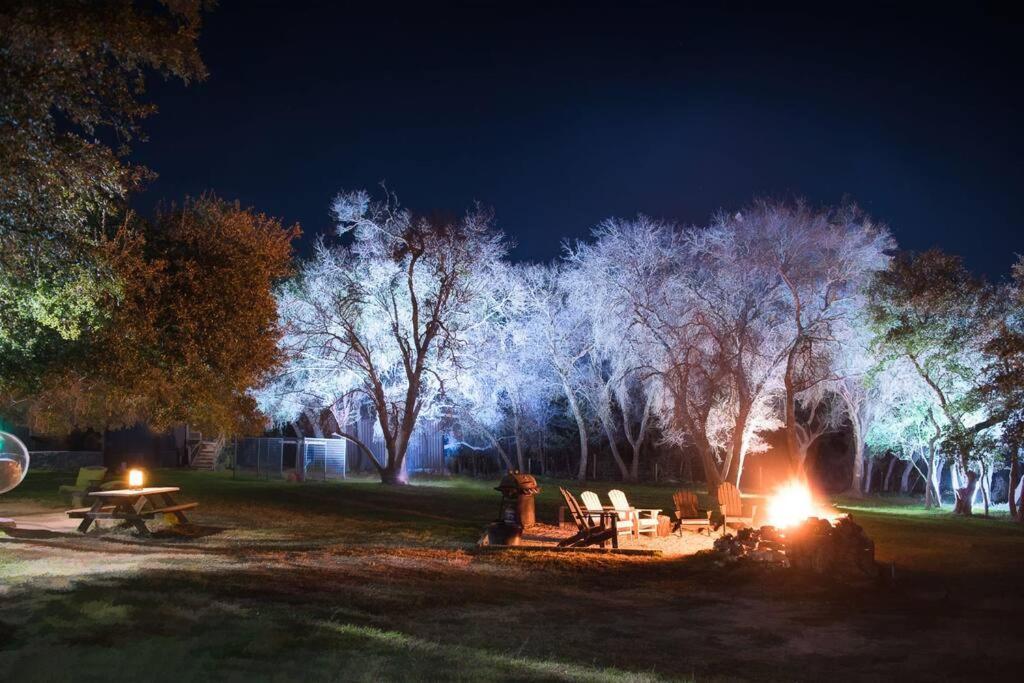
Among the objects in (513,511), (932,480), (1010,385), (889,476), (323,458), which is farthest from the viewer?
(889,476)

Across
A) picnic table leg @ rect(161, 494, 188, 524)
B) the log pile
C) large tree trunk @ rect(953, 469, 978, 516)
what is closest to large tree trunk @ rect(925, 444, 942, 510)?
large tree trunk @ rect(953, 469, 978, 516)

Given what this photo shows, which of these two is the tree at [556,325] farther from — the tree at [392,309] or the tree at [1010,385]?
the tree at [1010,385]

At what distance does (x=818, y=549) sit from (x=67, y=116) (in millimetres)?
10335

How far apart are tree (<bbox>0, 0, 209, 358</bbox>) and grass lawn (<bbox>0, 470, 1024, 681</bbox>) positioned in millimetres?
3460

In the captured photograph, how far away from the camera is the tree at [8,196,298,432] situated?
14008 mm

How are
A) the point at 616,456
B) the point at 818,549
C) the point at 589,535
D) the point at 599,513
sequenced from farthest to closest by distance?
the point at 616,456 < the point at 599,513 < the point at 589,535 < the point at 818,549

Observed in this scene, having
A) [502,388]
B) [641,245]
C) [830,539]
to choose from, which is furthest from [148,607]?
[502,388]

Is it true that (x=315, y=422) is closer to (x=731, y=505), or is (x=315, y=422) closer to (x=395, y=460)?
(x=395, y=460)

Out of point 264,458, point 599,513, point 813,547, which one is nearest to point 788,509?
point 599,513

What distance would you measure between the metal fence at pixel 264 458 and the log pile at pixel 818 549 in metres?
23.2

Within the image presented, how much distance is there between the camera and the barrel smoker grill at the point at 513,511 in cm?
1414

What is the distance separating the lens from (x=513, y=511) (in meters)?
14.4

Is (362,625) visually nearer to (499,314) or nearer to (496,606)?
(496,606)

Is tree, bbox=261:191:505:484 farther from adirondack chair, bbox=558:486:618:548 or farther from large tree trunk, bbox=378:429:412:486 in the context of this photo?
adirondack chair, bbox=558:486:618:548
